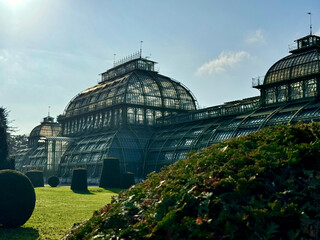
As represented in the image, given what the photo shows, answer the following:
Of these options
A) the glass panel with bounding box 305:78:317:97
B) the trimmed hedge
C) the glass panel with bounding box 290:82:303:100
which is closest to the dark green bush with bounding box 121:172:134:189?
the trimmed hedge

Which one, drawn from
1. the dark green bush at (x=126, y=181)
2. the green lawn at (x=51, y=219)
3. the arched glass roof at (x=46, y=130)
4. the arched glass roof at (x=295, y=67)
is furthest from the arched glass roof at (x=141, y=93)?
the green lawn at (x=51, y=219)

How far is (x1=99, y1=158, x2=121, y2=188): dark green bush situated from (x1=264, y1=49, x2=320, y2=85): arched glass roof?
2042cm

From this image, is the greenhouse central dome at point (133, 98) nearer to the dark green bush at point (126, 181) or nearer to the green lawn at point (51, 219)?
the dark green bush at point (126, 181)

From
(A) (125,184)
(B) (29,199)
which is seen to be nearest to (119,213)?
(B) (29,199)

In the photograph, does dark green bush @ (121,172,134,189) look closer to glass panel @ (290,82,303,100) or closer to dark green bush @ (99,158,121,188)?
dark green bush @ (99,158,121,188)

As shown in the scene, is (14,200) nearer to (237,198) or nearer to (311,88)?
(237,198)

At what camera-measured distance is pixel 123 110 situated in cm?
6278

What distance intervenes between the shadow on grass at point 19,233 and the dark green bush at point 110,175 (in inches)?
1067

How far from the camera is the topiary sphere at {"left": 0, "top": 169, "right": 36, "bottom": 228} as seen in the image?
1928 centimetres

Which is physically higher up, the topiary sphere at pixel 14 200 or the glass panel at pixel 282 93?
the glass panel at pixel 282 93

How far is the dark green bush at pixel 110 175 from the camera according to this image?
46.7m

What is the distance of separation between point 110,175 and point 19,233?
28599 millimetres

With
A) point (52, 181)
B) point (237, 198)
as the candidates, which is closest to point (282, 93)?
point (52, 181)

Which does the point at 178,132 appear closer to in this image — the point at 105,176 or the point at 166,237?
the point at 105,176
